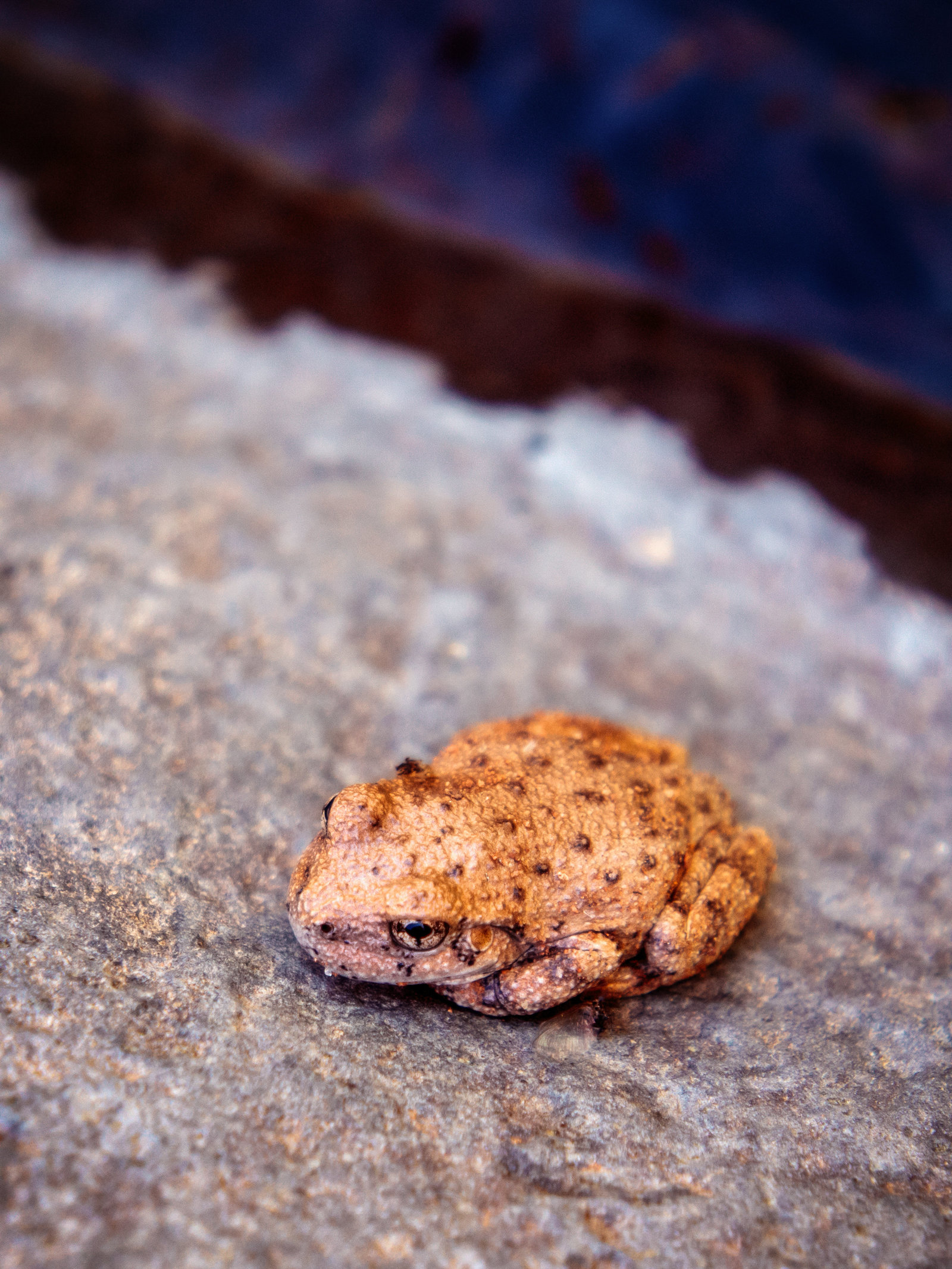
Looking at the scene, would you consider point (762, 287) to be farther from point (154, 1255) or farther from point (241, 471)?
point (154, 1255)

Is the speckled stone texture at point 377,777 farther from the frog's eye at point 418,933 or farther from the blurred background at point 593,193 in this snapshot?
the blurred background at point 593,193

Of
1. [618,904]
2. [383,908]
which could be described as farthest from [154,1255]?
[618,904]

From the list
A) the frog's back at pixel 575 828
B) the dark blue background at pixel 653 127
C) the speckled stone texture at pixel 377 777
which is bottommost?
the speckled stone texture at pixel 377 777

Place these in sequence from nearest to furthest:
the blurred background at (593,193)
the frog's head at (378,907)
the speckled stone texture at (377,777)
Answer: the speckled stone texture at (377,777) < the frog's head at (378,907) < the blurred background at (593,193)

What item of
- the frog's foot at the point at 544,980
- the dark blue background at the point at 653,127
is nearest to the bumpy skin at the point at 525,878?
the frog's foot at the point at 544,980

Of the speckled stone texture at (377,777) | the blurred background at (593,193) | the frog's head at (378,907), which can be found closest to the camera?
the speckled stone texture at (377,777)

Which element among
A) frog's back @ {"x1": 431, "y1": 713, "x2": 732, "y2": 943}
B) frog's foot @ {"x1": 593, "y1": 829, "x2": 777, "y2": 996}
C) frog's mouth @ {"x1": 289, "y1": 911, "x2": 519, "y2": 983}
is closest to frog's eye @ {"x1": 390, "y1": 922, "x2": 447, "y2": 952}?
frog's mouth @ {"x1": 289, "y1": 911, "x2": 519, "y2": 983}

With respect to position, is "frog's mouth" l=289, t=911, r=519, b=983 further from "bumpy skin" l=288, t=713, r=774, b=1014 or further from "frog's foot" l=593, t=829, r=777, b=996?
"frog's foot" l=593, t=829, r=777, b=996
